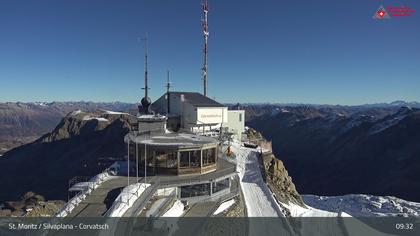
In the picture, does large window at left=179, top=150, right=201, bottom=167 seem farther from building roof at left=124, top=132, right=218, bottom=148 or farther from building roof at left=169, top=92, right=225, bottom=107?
building roof at left=169, top=92, right=225, bottom=107

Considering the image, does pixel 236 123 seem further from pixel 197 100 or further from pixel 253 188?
pixel 253 188

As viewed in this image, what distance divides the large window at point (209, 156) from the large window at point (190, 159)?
69cm

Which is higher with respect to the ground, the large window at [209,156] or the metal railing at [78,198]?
the large window at [209,156]

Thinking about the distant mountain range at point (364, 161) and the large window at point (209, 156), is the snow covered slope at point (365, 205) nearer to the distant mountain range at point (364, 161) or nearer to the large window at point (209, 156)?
the large window at point (209, 156)

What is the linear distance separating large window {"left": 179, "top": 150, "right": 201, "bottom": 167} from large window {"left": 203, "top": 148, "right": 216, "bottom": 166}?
686 millimetres

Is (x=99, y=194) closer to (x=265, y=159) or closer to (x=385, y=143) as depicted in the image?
(x=265, y=159)

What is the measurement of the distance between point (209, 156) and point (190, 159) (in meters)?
2.04

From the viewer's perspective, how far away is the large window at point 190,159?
27.6 metres

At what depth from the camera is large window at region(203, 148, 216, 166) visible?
94.3ft

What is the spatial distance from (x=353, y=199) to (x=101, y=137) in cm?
9381

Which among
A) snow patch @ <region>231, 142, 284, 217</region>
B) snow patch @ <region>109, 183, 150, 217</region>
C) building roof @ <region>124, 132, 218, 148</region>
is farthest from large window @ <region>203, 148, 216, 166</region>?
snow patch @ <region>109, 183, 150, 217</region>

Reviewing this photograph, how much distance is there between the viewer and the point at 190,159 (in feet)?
91.5

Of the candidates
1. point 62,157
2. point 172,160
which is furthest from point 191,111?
point 62,157

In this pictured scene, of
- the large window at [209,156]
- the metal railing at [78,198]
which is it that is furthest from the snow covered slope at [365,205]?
the metal railing at [78,198]
